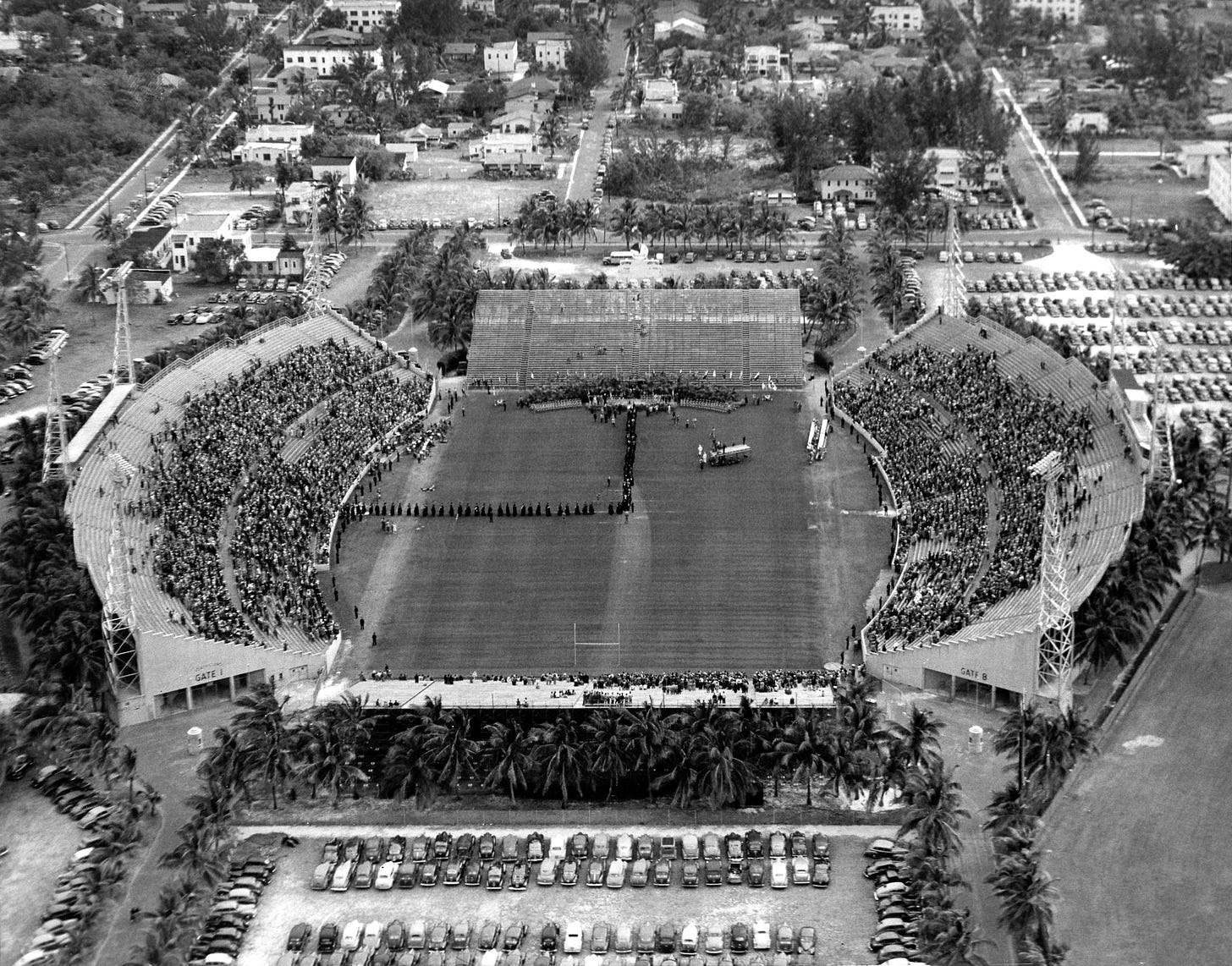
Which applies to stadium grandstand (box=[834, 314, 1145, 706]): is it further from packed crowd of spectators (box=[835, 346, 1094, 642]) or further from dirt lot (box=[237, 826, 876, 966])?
dirt lot (box=[237, 826, 876, 966])

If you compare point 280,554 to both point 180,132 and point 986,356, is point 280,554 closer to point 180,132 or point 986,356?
point 986,356

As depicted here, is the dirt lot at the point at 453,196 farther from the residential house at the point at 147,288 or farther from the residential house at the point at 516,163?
the residential house at the point at 147,288

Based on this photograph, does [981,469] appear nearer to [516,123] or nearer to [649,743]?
[649,743]

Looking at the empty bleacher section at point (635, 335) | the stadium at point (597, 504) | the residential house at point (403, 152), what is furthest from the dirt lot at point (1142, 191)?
the residential house at point (403, 152)

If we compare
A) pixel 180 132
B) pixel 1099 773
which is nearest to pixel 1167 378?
pixel 1099 773

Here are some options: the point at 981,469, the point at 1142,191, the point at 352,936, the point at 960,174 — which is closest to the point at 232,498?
the point at 981,469
